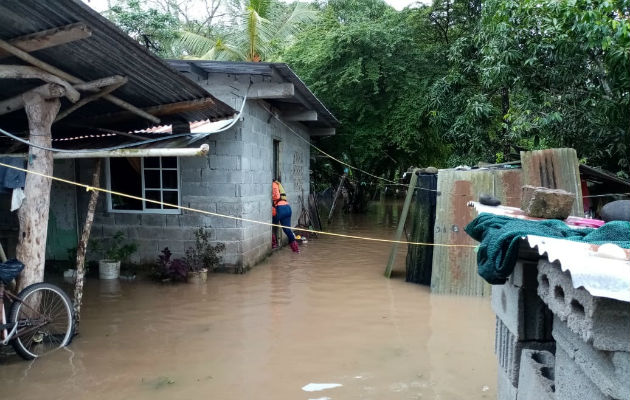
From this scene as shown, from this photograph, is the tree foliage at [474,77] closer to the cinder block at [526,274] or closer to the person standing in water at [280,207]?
the person standing in water at [280,207]

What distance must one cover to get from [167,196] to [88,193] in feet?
4.99

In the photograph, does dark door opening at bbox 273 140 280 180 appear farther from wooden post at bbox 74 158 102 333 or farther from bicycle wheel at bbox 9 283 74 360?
bicycle wheel at bbox 9 283 74 360

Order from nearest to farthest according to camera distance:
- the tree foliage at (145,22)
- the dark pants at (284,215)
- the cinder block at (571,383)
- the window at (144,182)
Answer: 1. the cinder block at (571,383)
2. the window at (144,182)
3. the dark pants at (284,215)
4. the tree foliage at (145,22)

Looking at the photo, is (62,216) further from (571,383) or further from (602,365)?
(602,365)

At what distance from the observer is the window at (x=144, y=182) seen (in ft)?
27.6

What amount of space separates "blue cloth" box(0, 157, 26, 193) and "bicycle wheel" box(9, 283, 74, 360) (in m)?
1.00

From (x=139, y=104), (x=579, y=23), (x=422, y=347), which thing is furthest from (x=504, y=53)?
(x=139, y=104)

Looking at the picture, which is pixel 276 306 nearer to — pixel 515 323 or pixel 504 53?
pixel 515 323

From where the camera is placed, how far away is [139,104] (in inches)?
244

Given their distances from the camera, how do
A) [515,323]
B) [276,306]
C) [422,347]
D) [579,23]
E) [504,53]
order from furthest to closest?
[504,53] → [276,306] → [579,23] → [422,347] → [515,323]

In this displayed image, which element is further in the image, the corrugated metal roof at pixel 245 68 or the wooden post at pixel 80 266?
the corrugated metal roof at pixel 245 68

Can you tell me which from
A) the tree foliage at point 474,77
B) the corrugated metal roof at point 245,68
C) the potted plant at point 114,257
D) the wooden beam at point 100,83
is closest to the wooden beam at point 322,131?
the tree foliage at point 474,77

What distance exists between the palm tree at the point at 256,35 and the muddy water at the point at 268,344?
10.1 meters

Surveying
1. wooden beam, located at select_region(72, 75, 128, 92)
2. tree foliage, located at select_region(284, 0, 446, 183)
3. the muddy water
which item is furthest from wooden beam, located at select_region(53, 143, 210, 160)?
tree foliage, located at select_region(284, 0, 446, 183)
